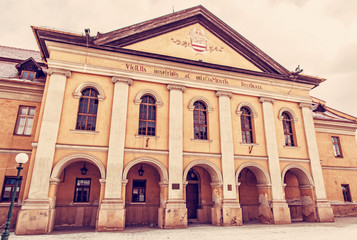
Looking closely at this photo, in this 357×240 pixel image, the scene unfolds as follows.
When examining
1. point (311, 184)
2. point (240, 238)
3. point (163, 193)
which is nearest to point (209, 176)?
point (163, 193)

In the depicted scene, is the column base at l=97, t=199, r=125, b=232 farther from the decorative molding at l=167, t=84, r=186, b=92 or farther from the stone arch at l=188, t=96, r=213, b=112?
the decorative molding at l=167, t=84, r=186, b=92

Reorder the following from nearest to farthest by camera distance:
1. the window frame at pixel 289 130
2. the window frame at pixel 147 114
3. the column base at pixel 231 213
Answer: the column base at pixel 231 213 < the window frame at pixel 147 114 < the window frame at pixel 289 130

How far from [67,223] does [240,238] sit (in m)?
9.42

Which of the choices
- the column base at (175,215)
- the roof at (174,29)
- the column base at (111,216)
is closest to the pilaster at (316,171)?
the roof at (174,29)

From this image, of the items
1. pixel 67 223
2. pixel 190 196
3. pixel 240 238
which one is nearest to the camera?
pixel 240 238

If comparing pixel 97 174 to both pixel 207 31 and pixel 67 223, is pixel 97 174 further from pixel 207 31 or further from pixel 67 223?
pixel 207 31

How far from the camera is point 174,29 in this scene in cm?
1666

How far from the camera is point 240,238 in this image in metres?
10.4

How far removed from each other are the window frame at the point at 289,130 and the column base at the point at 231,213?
6.56 metres

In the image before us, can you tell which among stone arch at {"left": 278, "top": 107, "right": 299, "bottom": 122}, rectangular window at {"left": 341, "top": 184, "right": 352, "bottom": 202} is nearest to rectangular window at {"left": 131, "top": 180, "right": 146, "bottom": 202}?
stone arch at {"left": 278, "top": 107, "right": 299, "bottom": 122}

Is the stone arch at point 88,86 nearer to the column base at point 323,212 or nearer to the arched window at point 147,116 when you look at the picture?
the arched window at point 147,116

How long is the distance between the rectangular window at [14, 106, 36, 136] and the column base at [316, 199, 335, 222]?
19416 millimetres

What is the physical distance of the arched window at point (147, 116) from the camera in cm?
1454

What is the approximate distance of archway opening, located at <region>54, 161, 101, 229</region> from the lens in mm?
13242
